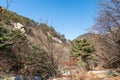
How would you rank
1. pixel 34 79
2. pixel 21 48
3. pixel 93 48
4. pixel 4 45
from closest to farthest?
pixel 4 45 → pixel 34 79 → pixel 21 48 → pixel 93 48

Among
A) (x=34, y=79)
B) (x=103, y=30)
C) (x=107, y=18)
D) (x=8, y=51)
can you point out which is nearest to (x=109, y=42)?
(x=103, y=30)

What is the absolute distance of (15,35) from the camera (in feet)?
94.3

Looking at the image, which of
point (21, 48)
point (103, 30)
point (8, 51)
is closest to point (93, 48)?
point (103, 30)

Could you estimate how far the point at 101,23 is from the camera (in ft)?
82.9

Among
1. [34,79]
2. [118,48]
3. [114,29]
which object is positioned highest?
[114,29]

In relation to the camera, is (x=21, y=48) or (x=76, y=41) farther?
(x=76, y=41)

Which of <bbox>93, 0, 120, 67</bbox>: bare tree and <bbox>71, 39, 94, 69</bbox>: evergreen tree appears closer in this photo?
<bbox>93, 0, 120, 67</bbox>: bare tree

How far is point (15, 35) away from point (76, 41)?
12927 millimetres

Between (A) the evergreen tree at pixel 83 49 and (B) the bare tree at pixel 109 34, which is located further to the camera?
(A) the evergreen tree at pixel 83 49

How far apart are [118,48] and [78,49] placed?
1495cm

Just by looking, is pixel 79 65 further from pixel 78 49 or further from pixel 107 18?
pixel 107 18

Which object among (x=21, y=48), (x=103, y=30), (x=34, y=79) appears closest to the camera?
(x=34, y=79)

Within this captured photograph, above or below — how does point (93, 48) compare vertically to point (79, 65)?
above

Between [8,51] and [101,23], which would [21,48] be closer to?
[8,51]
